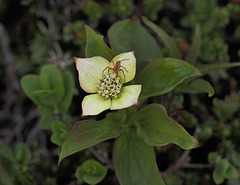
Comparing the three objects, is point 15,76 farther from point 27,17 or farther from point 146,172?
point 146,172

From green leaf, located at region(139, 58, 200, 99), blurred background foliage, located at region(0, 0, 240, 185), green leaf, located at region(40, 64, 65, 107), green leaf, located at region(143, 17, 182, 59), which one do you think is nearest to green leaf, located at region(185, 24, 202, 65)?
green leaf, located at region(143, 17, 182, 59)

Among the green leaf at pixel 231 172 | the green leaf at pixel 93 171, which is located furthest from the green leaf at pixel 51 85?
the green leaf at pixel 231 172

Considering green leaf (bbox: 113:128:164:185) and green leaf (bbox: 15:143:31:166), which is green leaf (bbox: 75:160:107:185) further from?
green leaf (bbox: 15:143:31:166)

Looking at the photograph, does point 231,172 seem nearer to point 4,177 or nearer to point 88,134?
point 88,134

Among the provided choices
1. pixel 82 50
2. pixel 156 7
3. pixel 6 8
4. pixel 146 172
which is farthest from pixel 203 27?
pixel 6 8

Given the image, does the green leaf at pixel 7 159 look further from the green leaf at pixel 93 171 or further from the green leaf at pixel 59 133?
the green leaf at pixel 93 171
